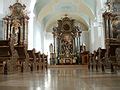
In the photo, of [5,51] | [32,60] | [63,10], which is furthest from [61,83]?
[63,10]

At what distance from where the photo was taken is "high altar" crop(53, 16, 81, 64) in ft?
84.8

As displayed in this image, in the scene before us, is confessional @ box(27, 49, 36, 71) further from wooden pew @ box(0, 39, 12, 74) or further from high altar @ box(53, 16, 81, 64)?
high altar @ box(53, 16, 81, 64)

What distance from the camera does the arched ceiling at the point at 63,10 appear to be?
2025 centimetres

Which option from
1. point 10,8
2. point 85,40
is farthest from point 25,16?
point 85,40

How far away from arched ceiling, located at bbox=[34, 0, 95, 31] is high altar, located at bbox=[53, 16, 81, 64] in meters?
0.95

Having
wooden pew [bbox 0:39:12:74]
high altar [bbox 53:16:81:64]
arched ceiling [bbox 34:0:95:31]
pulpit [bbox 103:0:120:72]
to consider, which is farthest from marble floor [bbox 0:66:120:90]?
high altar [bbox 53:16:81:64]

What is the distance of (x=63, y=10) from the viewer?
25.0 meters

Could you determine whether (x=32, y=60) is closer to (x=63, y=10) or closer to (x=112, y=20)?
(x=112, y=20)

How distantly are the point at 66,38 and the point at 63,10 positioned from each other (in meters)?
2.99

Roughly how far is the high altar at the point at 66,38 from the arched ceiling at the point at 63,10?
955 mm

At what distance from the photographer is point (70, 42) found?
2609 centimetres

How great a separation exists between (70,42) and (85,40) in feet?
6.74

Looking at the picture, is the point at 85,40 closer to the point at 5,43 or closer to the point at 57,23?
the point at 57,23

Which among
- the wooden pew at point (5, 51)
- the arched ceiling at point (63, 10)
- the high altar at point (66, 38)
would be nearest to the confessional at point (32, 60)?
the wooden pew at point (5, 51)
